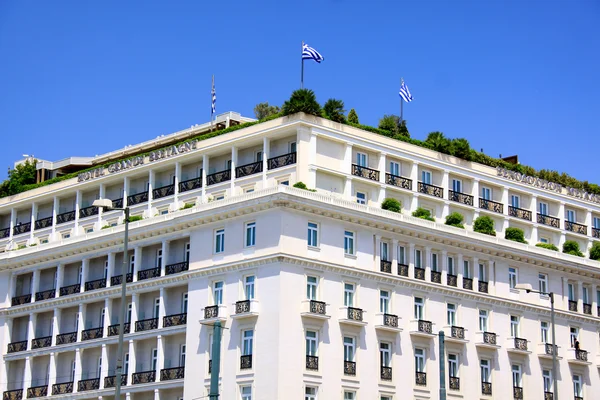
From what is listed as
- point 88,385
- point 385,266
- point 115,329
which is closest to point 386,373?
point 385,266

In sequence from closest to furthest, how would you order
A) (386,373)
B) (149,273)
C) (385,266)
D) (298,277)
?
(298,277)
(386,373)
(385,266)
(149,273)

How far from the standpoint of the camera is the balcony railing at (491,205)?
8538cm

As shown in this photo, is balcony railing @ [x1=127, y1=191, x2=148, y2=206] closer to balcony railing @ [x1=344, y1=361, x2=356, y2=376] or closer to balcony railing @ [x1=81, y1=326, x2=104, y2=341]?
balcony railing @ [x1=81, y1=326, x2=104, y2=341]

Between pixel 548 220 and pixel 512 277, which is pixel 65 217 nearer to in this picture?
pixel 512 277

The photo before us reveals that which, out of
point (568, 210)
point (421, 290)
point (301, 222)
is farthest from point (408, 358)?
point (568, 210)

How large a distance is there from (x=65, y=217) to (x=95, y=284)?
914cm

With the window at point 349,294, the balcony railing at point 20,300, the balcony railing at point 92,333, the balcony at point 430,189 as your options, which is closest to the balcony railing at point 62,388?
the balcony railing at point 92,333

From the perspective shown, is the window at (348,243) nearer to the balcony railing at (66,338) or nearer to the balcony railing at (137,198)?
the balcony railing at (137,198)

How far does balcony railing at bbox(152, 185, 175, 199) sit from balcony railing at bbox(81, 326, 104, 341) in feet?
32.8

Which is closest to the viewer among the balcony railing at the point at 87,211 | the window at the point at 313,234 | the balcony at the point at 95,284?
the window at the point at 313,234

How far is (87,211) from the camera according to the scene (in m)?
88.7

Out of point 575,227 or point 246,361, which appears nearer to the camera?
point 246,361

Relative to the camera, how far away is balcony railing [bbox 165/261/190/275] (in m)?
77.2

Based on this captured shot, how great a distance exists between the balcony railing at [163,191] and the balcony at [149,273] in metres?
6.07
